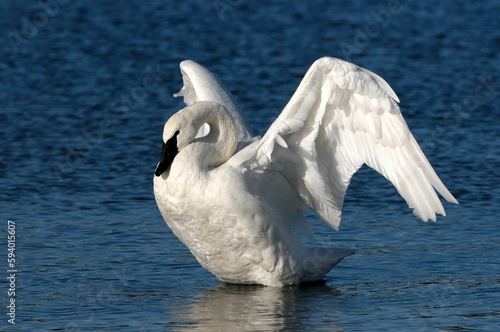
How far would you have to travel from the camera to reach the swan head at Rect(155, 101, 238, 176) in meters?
10.5

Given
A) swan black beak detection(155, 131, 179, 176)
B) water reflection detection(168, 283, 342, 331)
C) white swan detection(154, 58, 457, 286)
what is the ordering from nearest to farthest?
1. water reflection detection(168, 283, 342, 331)
2. white swan detection(154, 58, 457, 286)
3. swan black beak detection(155, 131, 179, 176)

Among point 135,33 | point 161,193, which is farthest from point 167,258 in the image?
point 135,33

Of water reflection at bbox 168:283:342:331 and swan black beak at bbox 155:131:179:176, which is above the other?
swan black beak at bbox 155:131:179:176

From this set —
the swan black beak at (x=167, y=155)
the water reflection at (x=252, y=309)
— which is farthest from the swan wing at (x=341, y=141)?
the water reflection at (x=252, y=309)

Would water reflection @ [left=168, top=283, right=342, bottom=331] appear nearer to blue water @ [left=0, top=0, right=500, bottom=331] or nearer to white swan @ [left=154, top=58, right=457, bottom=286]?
blue water @ [left=0, top=0, right=500, bottom=331]

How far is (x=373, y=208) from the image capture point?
44.9ft

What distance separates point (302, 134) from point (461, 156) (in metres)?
5.65

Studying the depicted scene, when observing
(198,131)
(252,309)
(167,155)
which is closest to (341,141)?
(198,131)

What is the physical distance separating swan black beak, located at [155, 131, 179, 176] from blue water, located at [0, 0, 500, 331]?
108 cm

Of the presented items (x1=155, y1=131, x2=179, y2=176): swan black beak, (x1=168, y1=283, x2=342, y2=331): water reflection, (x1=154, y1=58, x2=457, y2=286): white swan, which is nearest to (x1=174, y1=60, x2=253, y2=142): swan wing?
(x1=154, y1=58, x2=457, y2=286): white swan

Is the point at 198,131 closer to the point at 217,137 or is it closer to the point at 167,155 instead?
the point at 217,137

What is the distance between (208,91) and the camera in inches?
484

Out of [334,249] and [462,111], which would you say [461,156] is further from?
[334,249]

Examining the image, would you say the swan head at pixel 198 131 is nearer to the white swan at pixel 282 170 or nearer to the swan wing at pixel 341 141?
the white swan at pixel 282 170
